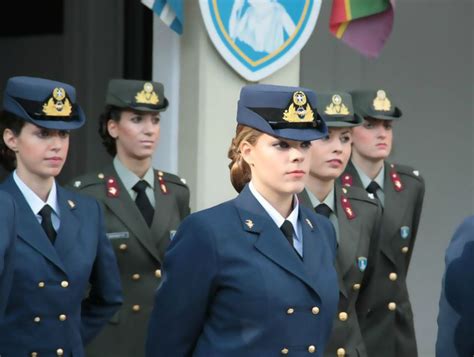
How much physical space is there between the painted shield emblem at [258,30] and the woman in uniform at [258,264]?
116 inches

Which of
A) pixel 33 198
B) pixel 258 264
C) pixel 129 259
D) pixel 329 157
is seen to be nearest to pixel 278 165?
pixel 258 264

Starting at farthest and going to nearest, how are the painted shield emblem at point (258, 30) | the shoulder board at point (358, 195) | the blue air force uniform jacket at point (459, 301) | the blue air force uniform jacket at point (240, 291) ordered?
the painted shield emblem at point (258, 30) → the shoulder board at point (358, 195) → the blue air force uniform jacket at point (240, 291) → the blue air force uniform jacket at point (459, 301)

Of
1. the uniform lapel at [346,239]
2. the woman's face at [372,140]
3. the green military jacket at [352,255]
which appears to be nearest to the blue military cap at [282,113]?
the green military jacket at [352,255]

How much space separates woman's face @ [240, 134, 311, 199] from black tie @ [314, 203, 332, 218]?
1.78 m

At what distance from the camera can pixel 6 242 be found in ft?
18.0

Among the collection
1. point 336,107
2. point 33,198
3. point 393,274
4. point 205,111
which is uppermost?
point 336,107

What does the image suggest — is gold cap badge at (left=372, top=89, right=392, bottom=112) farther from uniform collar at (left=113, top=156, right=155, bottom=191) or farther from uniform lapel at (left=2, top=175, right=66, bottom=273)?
uniform lapel at (left=2, top=175, right=66, bottom=273)

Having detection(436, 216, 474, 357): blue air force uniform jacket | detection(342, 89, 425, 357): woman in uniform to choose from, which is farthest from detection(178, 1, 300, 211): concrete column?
detection(436, 216, 474, 357): blue air force uniform jacket

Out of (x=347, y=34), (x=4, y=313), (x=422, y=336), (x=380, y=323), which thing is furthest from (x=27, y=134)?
(x=422, y=336)

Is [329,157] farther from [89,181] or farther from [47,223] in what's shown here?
[47,223]

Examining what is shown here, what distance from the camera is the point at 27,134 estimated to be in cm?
627

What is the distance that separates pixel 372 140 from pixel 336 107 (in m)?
0.61

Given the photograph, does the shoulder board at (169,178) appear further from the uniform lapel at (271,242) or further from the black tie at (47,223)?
the uniform lapel at (271,242)

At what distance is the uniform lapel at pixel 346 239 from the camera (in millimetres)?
6824
